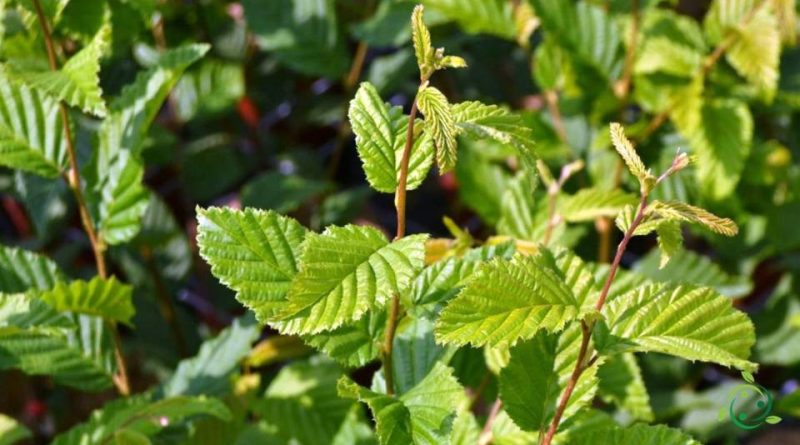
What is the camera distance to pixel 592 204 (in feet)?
3.52

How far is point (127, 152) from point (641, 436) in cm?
57

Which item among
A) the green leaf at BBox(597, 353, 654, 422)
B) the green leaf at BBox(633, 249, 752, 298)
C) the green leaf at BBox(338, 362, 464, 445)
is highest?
the green leaf at BBox(338, 362, 464, 445)

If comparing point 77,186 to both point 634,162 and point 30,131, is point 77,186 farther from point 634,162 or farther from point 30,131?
point 634,162

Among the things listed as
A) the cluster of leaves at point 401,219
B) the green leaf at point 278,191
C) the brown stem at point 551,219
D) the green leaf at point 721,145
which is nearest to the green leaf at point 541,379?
the cluster of leaves at point 401,219

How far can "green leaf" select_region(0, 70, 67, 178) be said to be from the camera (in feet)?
3.24

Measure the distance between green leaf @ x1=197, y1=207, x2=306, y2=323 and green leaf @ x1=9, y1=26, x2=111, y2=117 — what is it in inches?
7.9

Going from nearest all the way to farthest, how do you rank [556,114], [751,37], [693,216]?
[693,216]
[751,37]
[556,114]

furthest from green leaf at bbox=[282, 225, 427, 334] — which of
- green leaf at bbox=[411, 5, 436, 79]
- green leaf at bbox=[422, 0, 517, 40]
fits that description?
green leaf at bbox=[422, 0, 517, 40]

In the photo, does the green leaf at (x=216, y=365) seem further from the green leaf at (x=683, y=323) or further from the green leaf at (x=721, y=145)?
the green leaf at (x=721, y=145)

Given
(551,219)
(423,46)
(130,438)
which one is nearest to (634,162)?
(423,46)

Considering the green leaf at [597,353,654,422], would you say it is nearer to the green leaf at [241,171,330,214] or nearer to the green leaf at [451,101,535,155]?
the green leaf at [451,101,535,155]

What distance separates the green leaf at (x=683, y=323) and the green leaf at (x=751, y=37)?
0.59 metres

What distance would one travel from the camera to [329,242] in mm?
709

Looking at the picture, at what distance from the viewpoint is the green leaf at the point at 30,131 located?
3.24 feet
